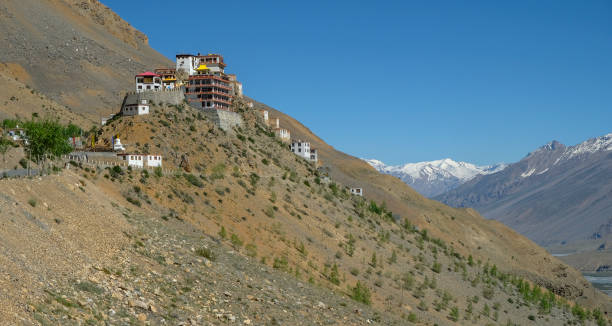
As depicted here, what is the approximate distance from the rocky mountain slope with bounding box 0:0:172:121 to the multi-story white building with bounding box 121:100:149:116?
39547mm

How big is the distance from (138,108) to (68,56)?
2770 inches

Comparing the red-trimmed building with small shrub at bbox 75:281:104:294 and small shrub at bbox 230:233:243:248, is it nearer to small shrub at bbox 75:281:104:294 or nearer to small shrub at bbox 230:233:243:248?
small shrub at bbox 230:233:243:248

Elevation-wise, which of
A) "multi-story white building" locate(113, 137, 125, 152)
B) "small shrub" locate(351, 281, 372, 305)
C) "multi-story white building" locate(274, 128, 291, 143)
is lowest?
"small shrub" locate(351, 281, 372, 305)

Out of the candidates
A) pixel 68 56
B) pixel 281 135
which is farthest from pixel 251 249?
pixel 68 56

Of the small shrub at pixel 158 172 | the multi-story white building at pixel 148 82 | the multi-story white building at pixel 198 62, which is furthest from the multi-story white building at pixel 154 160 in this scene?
the multi-story white building at pixel 198 62

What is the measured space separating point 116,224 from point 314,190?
170 ft

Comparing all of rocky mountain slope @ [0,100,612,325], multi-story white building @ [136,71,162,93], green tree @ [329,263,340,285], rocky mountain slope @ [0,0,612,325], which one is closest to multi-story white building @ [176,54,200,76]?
multi-story white building @ [136,71,162,93]

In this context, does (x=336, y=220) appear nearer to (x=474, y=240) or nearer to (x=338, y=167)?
(x=474, y=240)

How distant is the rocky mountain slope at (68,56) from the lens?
125m

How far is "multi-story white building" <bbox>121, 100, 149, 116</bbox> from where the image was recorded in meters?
75.8

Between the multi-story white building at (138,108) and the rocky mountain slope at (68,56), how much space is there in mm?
39547

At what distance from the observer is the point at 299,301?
125 feet

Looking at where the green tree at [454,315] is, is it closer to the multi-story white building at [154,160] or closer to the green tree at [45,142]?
the multi-story white building at [154,160]

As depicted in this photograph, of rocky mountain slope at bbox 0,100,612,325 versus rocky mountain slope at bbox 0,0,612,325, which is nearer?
rocky mountain slope at bbox 0,100,612,325
